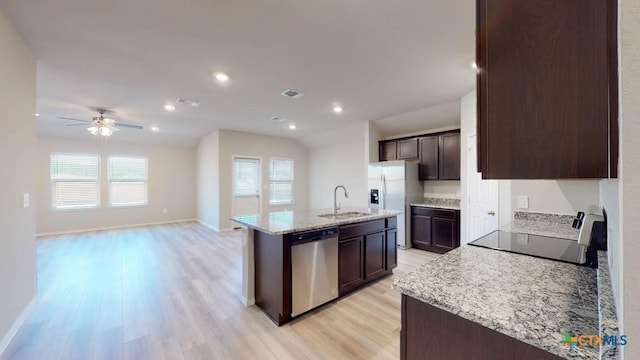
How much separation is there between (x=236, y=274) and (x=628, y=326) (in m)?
3.69

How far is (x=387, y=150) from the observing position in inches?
219

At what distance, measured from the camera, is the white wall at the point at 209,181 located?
6.37 m

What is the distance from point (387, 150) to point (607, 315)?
5052mm

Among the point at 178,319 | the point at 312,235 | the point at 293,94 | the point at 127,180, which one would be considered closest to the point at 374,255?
the point at 312,235

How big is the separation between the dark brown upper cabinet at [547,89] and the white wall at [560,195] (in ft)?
5.47

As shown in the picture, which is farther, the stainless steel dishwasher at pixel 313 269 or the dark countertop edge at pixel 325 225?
the stainless steel dishwasher at pixel 313 269

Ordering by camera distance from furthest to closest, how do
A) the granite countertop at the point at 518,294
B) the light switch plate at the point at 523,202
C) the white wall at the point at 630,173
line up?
the light switch plate at the point at 523,202, the granite countertop at the point at 518,294, the white wall at the point at 630,173

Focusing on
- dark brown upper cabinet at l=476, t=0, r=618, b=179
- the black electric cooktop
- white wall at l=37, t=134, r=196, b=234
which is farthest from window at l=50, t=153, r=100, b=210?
dark brown upper cabinet at l=476, t=0, r=618, b=179

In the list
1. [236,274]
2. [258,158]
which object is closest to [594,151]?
[236,274]

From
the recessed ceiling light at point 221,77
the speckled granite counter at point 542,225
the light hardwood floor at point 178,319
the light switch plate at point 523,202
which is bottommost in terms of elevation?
the light hardwood floor at point 178,319

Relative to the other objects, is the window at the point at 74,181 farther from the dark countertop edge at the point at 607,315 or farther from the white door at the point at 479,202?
the dark countertop edge at the point at 607,315

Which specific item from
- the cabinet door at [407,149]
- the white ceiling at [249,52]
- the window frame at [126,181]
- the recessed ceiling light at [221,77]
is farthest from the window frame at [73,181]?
the cabinet door at [407,149]

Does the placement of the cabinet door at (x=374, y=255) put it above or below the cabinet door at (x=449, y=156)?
below

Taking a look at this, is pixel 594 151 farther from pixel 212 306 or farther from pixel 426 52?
pixel 212 306
